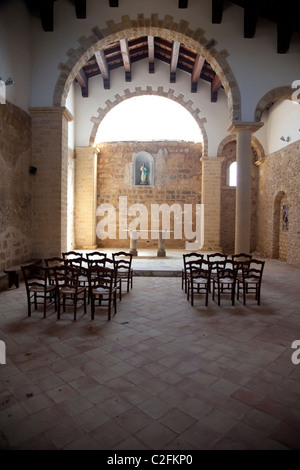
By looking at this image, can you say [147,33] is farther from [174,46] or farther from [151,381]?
[151,381]

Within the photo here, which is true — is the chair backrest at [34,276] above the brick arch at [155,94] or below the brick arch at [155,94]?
below

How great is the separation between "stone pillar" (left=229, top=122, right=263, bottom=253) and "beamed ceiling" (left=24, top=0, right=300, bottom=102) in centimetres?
245

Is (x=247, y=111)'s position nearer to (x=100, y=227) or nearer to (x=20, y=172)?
(x=20, y=172)

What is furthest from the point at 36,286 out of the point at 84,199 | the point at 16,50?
the point at 84,199

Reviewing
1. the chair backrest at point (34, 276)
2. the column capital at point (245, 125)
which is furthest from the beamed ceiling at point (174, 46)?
the chair backrest at point (34, 276)

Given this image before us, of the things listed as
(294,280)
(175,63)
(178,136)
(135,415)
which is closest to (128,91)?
(175,63)

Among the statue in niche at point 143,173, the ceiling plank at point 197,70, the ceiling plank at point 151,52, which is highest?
the ceiling plank at point 151,52

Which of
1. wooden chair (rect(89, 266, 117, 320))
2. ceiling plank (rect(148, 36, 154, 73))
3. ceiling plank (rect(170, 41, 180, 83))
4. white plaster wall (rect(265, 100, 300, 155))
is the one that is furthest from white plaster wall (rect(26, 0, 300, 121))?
wooden chair (rect(89, 266, 117, 320))

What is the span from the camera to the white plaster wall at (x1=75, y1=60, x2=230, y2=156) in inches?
503

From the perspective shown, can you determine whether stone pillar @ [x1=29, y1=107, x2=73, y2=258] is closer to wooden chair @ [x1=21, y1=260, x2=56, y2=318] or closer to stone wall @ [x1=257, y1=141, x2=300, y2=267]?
wooden chair @ [x1=21, y1=260, x2=56, y2=318]

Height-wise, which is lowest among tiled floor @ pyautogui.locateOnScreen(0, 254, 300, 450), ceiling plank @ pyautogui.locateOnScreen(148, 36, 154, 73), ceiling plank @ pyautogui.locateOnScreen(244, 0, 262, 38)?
tiled floor @ pyautogui.locateOnScreen(0, 254, 300, 450)

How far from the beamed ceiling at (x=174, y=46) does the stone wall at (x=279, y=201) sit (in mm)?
3623

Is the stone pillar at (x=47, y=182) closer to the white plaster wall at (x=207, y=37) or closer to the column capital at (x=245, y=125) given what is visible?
the white plaster wall at (x=207, y=37)

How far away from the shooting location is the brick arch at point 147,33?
8.15 m
